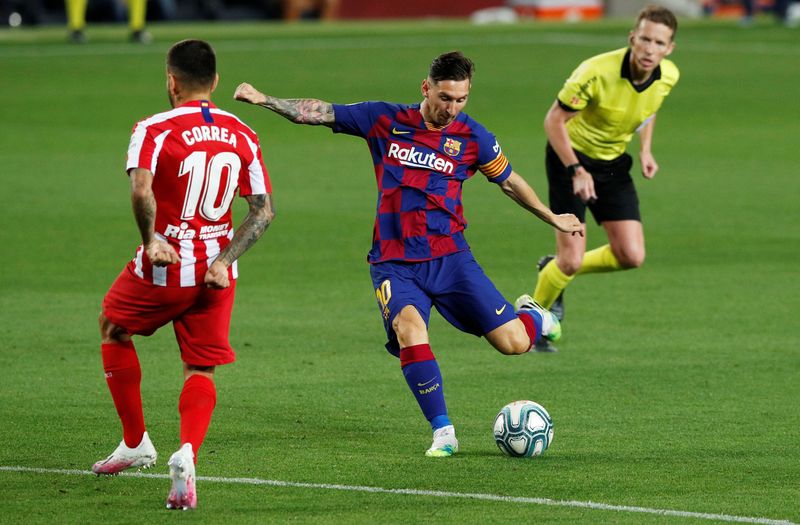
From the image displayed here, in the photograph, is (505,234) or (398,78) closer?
(505,234)

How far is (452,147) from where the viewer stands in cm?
778

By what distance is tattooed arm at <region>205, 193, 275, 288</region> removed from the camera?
641 centimetres

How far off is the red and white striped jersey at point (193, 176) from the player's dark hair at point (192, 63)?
0.10 m

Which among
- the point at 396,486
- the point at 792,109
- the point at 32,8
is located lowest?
the point at 32,8

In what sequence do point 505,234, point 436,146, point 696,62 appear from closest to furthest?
1. point 436,146
2. point 505,234
3. point 696,62

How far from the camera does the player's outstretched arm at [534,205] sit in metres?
7.79

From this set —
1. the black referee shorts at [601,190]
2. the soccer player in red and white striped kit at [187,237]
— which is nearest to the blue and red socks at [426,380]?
the soccer player in red and white striped kit at [187,237]

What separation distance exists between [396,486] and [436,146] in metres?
1.84

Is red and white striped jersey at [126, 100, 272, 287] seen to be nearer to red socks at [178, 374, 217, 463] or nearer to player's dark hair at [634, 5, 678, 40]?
red socks at [178, 374, 217, 463]

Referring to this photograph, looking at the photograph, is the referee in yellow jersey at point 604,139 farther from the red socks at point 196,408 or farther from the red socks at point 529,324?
the red socks at point 196,408

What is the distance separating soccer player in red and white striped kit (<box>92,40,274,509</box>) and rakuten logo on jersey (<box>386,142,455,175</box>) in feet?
4.09

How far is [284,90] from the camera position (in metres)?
27.4

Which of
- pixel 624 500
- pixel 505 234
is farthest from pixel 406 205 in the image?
pixel 505 234

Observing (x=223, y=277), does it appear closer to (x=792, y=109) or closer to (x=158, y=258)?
(x=158, y=258)
